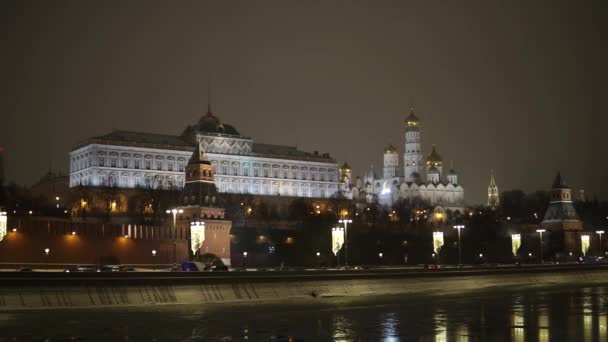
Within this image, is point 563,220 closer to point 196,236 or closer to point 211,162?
point 211,162

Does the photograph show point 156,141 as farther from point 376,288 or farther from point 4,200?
point 376,288

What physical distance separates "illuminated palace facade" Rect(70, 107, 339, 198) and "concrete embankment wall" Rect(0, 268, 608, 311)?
86.0m

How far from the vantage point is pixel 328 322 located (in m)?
46.2

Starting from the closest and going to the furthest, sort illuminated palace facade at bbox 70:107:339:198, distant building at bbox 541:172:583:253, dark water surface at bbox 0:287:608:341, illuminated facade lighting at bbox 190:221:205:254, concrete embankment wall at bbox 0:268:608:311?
dark water surface at bbox 0:287:608:341 < concrete embankment wall at bbox 0:268:608:311 < illuminated facade lighting at bbox 190:221:205:254 < distant building at bbox 541:172:583:253 < illuminated palace facade at bbox 70:107:339:198

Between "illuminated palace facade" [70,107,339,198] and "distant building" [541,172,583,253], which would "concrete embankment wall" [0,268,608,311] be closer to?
"distant building" [541,172,583,253]

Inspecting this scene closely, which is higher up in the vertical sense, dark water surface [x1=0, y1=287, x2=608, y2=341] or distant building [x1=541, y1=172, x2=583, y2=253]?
distant building [x1=541, y1=172, x2=583, y2=253]

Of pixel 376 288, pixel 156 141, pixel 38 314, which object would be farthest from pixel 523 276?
pixel 156 141

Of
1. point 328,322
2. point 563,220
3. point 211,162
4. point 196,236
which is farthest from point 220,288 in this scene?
point 211,162

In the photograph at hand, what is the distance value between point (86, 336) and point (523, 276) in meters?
52.7

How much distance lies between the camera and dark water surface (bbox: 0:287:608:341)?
131 ft

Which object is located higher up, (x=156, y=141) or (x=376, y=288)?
(x=156, y=141)

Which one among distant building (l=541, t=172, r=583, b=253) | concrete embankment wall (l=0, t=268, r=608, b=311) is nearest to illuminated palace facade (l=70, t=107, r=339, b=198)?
distant building (l=541, t=172, r=583, b=253)

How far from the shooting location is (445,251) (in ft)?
444

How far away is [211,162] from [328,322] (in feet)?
408
